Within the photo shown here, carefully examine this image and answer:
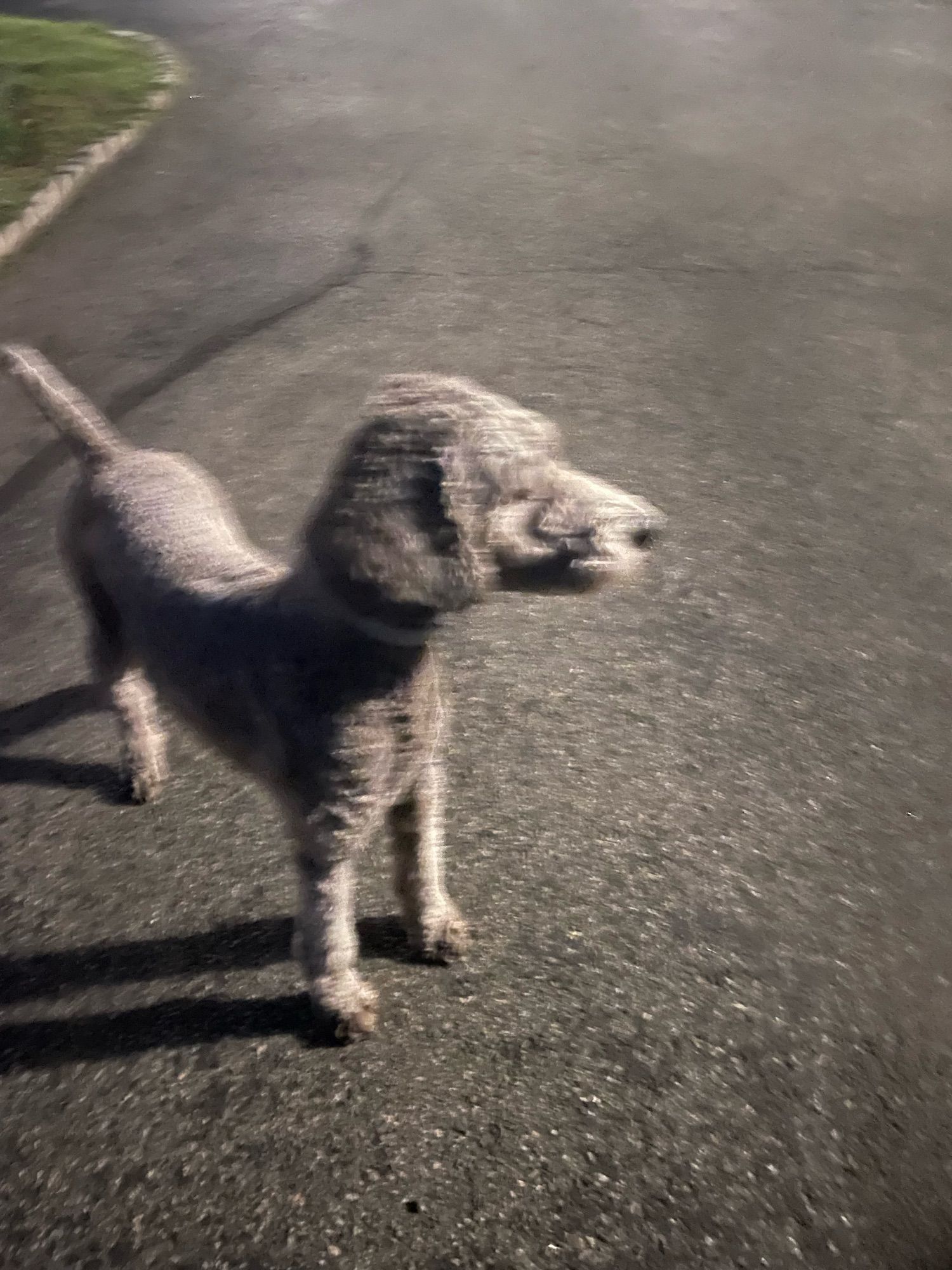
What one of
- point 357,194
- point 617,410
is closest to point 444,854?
point 617,410

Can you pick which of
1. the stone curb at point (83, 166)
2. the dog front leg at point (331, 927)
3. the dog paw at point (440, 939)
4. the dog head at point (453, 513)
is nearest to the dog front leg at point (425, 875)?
the dog paw at point (440, 939)

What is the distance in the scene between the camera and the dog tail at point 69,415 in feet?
8.20

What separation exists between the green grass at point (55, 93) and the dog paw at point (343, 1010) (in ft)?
17.4

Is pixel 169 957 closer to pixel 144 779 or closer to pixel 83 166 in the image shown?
pixel 144 779

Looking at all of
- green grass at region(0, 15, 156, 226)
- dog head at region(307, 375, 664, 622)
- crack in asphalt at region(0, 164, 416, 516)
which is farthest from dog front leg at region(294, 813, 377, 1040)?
green grass at region(0, 15, 156, 226)

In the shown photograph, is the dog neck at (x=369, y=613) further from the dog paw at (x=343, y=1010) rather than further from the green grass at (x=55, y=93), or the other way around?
the green grass at (x=55, y=93)

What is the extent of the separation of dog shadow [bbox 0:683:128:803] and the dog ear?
60.1 inches

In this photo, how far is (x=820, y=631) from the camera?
3572 mm

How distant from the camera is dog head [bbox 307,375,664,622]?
164 centimetres

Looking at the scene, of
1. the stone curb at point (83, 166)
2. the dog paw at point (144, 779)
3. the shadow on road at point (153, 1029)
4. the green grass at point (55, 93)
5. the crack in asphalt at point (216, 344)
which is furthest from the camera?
the green grass at point (55, 93)

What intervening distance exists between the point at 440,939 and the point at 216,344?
11.7 ft

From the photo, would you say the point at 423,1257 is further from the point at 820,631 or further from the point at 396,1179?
the point at 820,631

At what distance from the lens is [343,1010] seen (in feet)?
7.65

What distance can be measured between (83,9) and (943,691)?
418 inches
